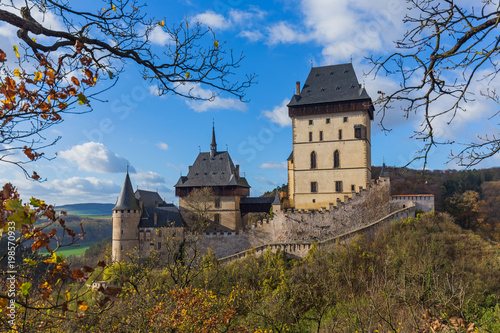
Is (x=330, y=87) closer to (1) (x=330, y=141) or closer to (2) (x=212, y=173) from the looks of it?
(1) (x=330, y=141)

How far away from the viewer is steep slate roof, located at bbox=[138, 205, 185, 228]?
29750 mm

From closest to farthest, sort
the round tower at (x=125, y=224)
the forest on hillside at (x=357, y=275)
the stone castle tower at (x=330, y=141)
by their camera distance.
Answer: the forest on hillside at (x=357, y=275) → the stone castle tower at (x=330, y=141) → the round tower at (x=125, y=224)

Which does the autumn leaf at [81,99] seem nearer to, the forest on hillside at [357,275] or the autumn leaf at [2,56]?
the autumn leaf at [2,56]

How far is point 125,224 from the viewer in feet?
94.5

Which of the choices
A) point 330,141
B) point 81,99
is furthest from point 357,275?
point 81,99

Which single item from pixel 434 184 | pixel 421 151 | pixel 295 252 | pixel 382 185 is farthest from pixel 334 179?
pixel 421 151

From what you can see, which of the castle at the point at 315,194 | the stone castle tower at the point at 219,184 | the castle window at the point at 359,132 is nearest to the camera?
the castle at the point at 315,194

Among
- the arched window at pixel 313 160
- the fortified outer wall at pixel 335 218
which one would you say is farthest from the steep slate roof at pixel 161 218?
the arched window at pixel 313 160

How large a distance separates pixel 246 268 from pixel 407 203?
39.4 ft

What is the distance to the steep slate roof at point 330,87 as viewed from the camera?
91.5 feet

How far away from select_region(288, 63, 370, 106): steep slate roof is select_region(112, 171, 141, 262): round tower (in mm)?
15326

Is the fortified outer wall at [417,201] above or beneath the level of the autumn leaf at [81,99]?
beneath

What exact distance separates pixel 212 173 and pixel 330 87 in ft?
42.2

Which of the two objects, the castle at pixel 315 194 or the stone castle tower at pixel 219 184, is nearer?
the castle at pixel 315 194
